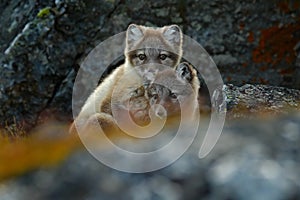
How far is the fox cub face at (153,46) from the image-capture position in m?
8.29

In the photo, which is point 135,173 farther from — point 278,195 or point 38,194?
point 278,195

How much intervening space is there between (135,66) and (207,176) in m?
5.52

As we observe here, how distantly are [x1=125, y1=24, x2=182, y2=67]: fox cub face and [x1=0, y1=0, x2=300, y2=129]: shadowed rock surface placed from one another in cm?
246

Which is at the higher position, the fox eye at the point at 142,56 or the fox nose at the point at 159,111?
the fox nose at the point at 159,111

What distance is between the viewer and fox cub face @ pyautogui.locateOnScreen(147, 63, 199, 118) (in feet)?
22.0

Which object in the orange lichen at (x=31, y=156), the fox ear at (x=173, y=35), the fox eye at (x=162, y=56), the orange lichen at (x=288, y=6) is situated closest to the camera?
the orange lichen at (x=31, y=156)

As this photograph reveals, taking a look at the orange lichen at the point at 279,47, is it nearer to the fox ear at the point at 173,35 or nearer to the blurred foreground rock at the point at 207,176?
the fox ear at the point at 173,35

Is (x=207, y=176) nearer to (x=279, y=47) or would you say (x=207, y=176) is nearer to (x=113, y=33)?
(x=279, y=47)

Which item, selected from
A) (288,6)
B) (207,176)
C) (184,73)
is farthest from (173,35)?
(207,176)

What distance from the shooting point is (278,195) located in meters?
2.64

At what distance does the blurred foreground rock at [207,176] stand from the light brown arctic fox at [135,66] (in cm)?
416

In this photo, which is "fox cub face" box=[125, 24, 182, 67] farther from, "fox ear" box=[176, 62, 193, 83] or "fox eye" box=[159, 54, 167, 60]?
"fox ear" box=[176, 62, 193, 83]

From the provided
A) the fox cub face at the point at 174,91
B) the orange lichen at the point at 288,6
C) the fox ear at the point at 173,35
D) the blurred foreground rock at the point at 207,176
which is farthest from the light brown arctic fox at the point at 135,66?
the blurred foreground rock at the point at 207,176

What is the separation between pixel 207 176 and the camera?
9.11 feet
